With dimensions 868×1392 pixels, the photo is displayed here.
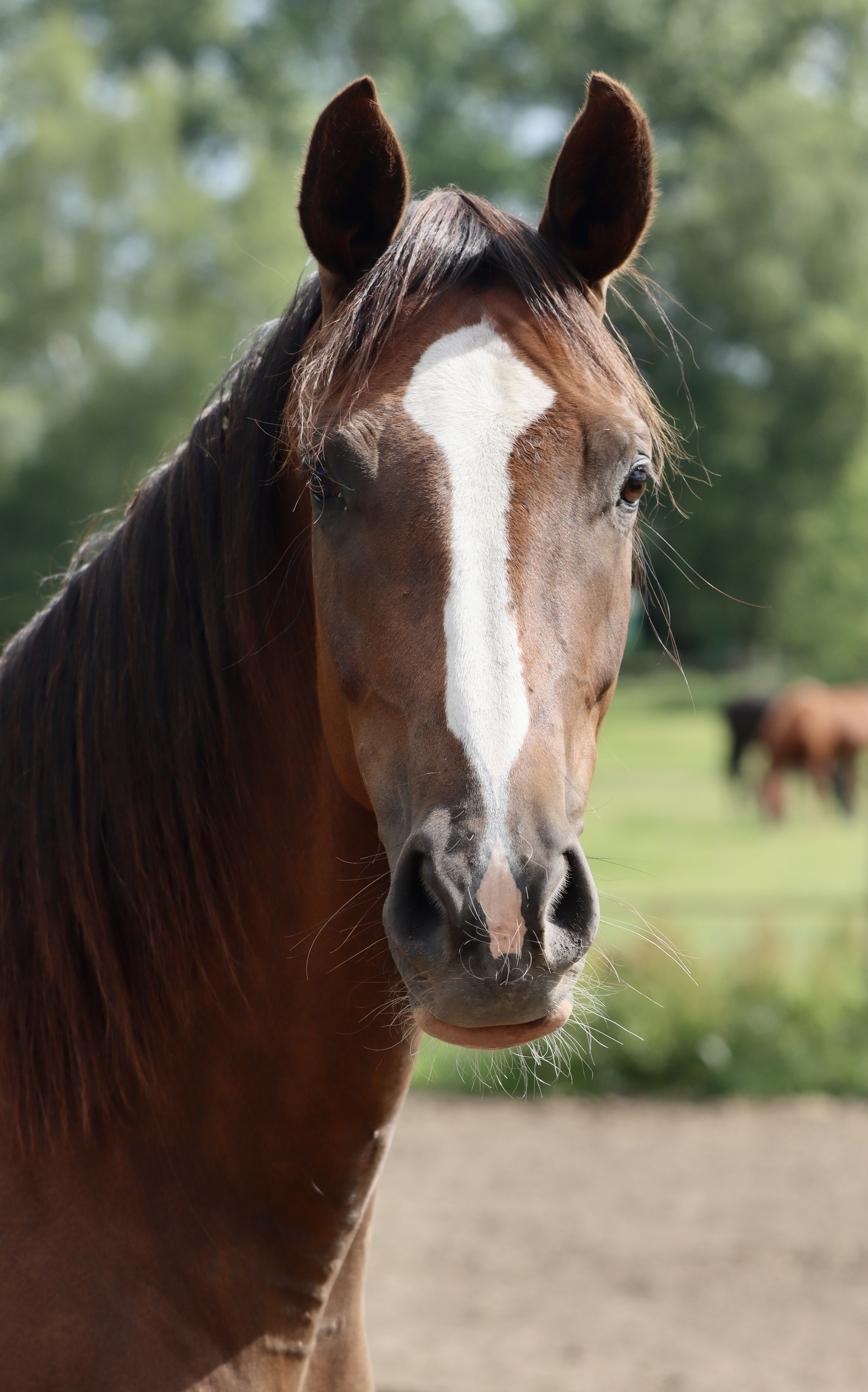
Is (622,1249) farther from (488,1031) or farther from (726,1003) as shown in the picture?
(488,1031)

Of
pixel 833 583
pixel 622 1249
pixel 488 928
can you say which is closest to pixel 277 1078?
pixel 488 928

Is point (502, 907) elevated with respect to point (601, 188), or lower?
lower

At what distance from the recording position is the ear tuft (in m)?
1.62

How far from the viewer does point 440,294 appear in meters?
1.66

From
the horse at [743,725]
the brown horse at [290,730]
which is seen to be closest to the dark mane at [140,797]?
the brown horse at [290,730]

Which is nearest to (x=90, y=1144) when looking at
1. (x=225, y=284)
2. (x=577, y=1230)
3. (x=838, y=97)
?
(x=577, y=1230)

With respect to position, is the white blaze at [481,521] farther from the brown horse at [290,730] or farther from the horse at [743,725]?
the horse at [743,725]

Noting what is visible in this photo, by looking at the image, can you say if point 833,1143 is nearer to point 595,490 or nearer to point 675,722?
point 595,490

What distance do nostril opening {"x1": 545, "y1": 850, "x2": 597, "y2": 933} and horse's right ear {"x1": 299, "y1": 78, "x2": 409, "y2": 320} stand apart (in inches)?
35.4

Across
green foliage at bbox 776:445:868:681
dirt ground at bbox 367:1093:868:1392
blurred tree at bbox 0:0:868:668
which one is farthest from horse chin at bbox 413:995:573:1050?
green foliage at bbox 776:445:868:681

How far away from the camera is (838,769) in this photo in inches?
794

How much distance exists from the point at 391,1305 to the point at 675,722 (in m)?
28.8

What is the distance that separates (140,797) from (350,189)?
0.95 metres

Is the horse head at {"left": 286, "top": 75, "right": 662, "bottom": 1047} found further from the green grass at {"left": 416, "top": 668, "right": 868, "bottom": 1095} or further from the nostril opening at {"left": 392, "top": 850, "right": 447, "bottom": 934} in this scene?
the green grass at {"left": 416, "top": 668, "right": 868, "bottom": 1095}
